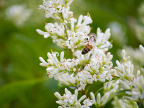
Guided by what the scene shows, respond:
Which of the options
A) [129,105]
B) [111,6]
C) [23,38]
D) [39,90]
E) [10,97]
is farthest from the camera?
[111,6]

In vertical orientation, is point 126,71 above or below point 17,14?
below

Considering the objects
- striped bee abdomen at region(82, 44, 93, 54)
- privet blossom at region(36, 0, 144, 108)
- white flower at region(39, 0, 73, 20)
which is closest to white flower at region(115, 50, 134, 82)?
privet blossom at region(36, 0, 144, 108)

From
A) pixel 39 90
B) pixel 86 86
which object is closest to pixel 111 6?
pixel 39 90

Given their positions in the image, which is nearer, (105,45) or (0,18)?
(105,45)

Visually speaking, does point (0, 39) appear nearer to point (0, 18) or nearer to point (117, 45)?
point (0, 18)

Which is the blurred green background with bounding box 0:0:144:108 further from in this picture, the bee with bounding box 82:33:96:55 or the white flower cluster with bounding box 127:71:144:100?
the white flower cluster with bounding box 127:71:144:100

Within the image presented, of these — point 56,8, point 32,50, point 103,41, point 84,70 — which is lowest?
point 84,70

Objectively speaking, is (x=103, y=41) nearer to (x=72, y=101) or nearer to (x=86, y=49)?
(x=86, y=49)

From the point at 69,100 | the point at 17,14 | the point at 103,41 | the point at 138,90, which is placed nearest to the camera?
the point at 138,90

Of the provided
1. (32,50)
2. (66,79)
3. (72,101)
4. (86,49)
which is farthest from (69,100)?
(32,50)
